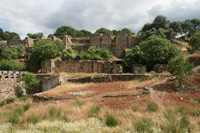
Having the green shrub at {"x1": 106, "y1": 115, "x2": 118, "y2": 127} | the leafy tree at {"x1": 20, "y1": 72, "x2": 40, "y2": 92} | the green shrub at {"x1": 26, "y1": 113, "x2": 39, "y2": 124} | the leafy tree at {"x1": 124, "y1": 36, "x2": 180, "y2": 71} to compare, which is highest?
the leafy tree at {"x1": 124, "y1": 36, "x2": 180, "y2": 71}

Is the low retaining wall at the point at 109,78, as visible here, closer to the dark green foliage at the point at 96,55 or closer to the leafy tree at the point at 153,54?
the leafy tree at the point at 153,54

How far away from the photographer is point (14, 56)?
108 ft

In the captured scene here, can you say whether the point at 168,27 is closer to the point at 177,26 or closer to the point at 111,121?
the point at 177,26

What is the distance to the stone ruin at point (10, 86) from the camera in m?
16.0

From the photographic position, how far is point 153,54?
19.7 meters

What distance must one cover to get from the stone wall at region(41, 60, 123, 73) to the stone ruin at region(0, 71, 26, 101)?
5381mm

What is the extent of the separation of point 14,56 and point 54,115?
33236 mm

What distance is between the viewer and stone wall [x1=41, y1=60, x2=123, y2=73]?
21052 millimetres

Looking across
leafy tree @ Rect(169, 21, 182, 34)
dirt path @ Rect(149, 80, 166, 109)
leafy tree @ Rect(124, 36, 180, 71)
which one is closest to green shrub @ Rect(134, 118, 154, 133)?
dirt path @ Rect(149, 80, 166, 109)

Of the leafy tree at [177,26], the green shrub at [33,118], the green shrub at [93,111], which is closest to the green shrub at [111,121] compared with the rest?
the green shrub at [93,111]

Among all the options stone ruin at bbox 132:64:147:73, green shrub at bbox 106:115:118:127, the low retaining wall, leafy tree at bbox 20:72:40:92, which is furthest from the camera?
stone ruin at bbox 132:64:147:73

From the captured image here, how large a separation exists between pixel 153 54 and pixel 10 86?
2019 cm

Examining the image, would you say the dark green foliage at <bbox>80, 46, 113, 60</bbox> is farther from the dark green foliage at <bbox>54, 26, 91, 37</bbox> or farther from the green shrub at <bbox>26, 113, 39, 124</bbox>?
the dark green foliage at <bbox>54, 26, 91, 37</bbox>

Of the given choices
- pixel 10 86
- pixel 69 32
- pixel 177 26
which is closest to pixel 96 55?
pixel 10 86
